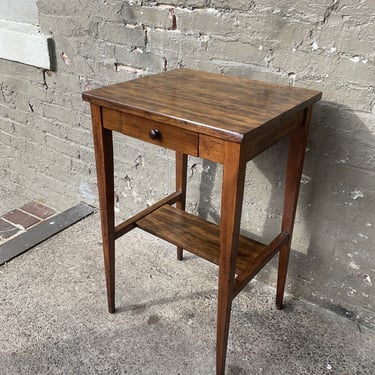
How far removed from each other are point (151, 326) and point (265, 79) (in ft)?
3.68

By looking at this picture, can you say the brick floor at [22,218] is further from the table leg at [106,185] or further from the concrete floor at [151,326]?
the table leg at [106,185]

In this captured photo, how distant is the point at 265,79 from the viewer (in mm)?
1614

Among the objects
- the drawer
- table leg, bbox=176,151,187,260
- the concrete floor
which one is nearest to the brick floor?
the concrete floor

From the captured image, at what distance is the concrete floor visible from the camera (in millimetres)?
1579

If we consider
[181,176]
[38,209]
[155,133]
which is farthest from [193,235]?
[38,209]

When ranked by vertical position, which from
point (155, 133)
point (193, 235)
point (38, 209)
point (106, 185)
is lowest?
point (38, 209)

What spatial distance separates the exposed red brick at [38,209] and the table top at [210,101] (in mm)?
1544

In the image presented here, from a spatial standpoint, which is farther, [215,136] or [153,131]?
[153,131]

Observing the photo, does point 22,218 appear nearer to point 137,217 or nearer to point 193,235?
point 137,217

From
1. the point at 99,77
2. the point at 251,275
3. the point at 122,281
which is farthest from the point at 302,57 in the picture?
the point at 122,281

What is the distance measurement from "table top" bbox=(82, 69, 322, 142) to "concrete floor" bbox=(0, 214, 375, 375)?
95 cm

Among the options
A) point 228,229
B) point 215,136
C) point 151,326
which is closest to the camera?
point 215,136

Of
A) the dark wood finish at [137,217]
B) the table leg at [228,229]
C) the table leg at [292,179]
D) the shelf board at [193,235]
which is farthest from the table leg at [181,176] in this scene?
the table leg at [228,229]

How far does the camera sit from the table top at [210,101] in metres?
1.12
